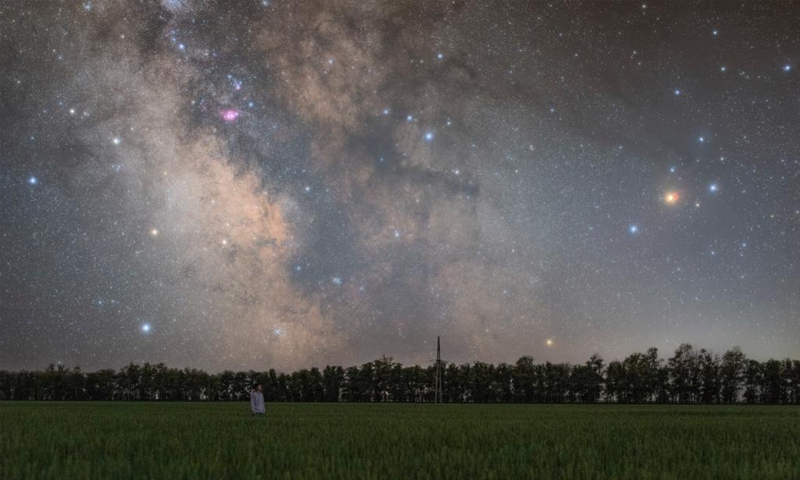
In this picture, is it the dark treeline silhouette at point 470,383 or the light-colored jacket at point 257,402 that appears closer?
the light-colored jacket at point 257,402

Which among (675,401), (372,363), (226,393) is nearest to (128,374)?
(226,393)

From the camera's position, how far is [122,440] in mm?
12297

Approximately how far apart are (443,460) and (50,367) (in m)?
186

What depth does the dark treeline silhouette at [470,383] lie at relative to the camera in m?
127

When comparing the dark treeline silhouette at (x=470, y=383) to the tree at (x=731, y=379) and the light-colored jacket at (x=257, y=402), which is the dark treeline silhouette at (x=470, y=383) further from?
the light-colored jacket at (x=257, y=402)

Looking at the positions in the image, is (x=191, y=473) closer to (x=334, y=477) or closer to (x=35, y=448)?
(x=334, y=477)

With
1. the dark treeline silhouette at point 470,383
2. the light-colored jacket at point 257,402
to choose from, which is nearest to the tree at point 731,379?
the dark treeline silhouette at point 470,383

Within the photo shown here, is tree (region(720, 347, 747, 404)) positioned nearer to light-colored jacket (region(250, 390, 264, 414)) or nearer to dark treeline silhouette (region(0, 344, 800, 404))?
dark treeline silhouette (region(0, 344, 800, 404))

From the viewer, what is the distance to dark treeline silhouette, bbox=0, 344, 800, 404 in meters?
127

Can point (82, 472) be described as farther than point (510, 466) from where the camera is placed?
No

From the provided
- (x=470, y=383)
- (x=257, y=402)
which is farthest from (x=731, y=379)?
(x=257, y=402)

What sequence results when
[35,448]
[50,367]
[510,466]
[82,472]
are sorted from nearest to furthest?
[82,472], [510,466], [35,448], [50,367]

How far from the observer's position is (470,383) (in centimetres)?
14300

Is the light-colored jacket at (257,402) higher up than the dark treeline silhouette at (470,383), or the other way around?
the light-colored jacket at (257,402)
